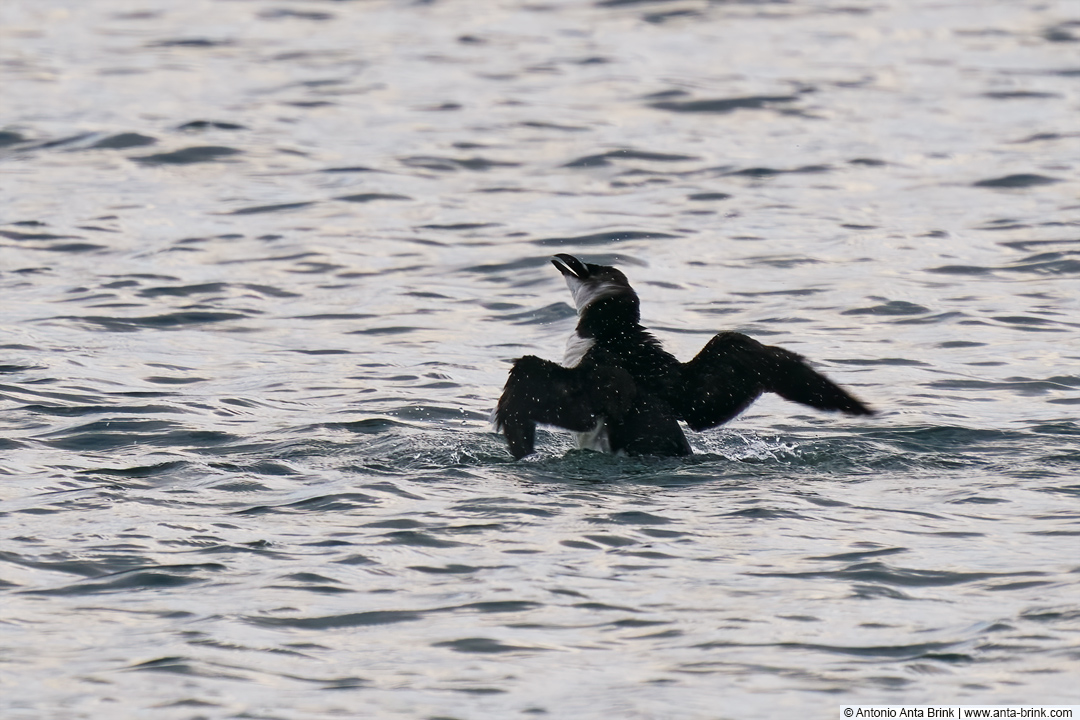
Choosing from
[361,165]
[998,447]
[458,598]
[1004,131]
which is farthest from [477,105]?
[458,598]

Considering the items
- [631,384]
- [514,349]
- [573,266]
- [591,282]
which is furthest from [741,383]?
[514,349]

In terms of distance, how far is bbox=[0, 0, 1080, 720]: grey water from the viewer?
20.0 ft

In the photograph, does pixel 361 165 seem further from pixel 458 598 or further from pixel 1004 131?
pixel 458 598

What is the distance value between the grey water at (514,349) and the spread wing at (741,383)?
260 mm

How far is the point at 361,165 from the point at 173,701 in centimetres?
1027

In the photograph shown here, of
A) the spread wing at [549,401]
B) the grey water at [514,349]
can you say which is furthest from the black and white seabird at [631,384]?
the grey water at [514,349]

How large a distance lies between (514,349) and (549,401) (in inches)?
118

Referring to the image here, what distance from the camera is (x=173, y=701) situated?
570 centimetres

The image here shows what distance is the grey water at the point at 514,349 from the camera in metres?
6.08

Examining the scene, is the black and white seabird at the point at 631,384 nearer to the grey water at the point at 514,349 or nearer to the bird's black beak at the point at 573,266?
the bird's black beak at the point at 573,266

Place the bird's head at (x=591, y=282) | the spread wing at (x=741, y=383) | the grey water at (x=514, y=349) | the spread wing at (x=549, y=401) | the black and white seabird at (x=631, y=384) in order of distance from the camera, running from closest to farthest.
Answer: the grey water at (x=514, y=349) → the spread wing at (x=549, y=401) → the black and white seabird at (x=631, y=384) → the spread wing at (x=741, y=383) → the bird's head at (x=591, y=282)

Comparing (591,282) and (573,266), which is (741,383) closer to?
(591,282)

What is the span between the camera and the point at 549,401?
8.12 metres

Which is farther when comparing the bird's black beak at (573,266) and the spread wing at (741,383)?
the bird's black beak at (573,266)
